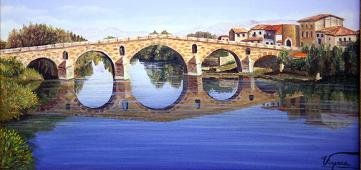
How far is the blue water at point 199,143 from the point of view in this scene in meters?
2.93

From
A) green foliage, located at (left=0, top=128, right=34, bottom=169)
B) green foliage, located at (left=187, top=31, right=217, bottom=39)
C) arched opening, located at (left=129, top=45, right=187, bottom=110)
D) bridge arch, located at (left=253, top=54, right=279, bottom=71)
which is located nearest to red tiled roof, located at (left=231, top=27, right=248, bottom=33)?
green foliage, located at (left=187, top=31, right=217, bottom=39)

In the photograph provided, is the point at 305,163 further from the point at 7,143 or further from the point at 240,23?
the point at 7,143

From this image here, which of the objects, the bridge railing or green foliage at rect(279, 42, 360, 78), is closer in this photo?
green foliage at rect(279, 42, 360, 78)

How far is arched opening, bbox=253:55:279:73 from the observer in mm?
3160

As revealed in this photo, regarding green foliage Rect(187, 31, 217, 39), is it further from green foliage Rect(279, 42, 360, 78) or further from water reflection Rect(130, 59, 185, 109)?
green foliage Rect(279, 42, 360, 78)

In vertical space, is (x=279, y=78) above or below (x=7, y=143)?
above

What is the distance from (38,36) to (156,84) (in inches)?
30.1

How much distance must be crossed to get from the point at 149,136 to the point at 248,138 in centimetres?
57

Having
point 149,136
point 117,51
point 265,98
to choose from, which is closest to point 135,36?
point 117,51

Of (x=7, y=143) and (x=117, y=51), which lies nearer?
(x=7, y=143)

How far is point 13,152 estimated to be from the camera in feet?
9.76

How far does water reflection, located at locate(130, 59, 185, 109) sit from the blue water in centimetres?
16

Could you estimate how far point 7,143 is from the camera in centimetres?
296
